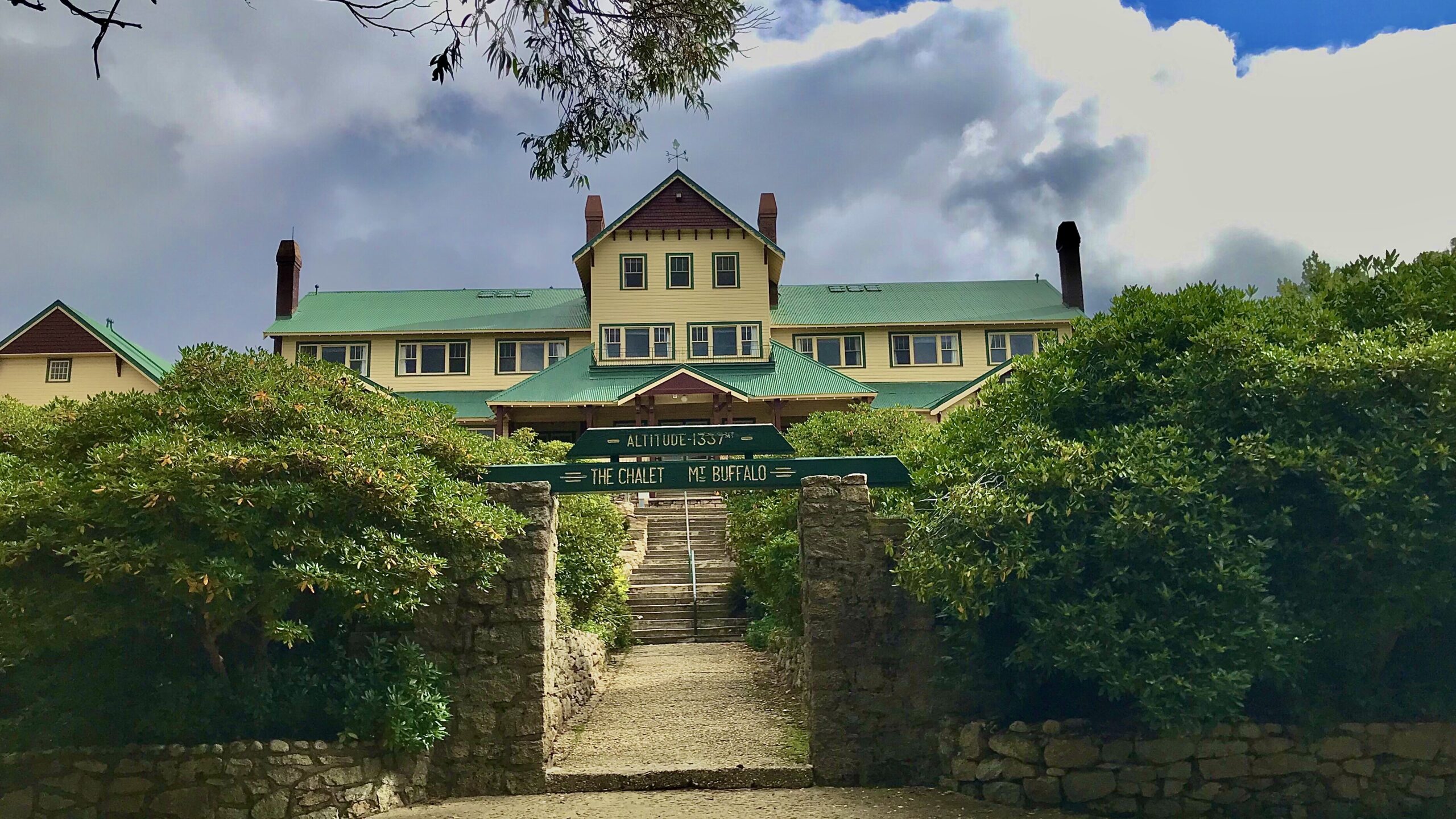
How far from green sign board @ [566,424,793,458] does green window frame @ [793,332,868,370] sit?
23519 millimetres

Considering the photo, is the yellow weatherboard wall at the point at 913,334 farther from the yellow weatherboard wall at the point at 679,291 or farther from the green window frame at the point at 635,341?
the green window frame at the point at 635,341

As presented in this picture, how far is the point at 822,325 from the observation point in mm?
32438

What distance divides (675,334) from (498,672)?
74.0 feet

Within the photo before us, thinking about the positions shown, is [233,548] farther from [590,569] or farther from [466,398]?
[466,398]

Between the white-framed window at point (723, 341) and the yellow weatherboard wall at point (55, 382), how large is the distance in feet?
53.5

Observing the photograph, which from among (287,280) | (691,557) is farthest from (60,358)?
(691,557)

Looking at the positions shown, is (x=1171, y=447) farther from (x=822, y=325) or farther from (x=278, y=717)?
(x=822, y=325)

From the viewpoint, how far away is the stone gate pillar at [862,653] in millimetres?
8445

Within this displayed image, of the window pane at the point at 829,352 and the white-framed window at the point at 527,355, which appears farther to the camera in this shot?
the window pane at the point at 829,352

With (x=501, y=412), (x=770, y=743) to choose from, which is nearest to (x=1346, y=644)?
(x=770, y=743)

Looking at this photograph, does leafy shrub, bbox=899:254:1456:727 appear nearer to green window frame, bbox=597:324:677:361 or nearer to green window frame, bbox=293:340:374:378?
green window frame, bbox=597:324:677:361

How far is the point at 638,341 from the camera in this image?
1199 inches

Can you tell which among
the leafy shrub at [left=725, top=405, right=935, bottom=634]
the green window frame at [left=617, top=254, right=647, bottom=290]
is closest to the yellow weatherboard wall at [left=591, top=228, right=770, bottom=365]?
the green window frame at [left=617, top=254, right=647, bottom=290]

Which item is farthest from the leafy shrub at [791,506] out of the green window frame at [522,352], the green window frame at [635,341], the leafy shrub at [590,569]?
the green window frame at [522,352]
